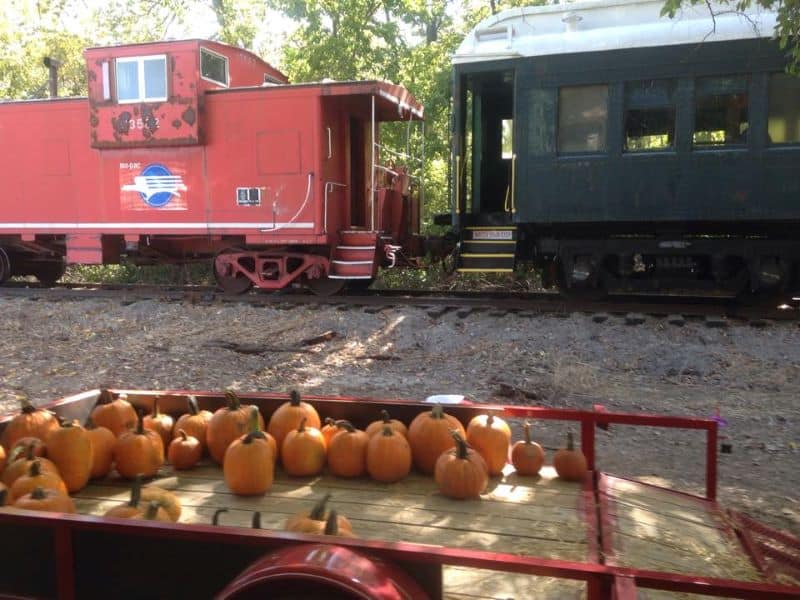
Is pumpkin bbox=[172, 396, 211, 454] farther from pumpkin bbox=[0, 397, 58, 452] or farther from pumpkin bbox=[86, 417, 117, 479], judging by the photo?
pumpkin bbox=[0, 397, 58, 452]

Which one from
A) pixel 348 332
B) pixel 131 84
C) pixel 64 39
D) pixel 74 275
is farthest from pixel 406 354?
pixel 64 39

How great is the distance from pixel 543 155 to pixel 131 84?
6719mm

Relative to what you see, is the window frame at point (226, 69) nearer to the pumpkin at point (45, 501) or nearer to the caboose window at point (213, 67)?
the caboose window at point (213, 67)

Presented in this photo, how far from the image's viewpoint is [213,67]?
432 inches

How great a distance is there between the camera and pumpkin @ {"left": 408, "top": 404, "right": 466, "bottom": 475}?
8.43ft

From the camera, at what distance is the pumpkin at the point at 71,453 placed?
2334 millimetres

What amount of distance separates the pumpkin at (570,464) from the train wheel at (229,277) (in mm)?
9051

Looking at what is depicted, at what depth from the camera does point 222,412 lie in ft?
8.76

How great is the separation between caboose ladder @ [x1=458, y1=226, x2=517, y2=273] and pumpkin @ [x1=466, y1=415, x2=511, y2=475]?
6678 millimetres

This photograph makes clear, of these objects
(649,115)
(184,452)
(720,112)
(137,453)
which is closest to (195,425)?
(184,452)

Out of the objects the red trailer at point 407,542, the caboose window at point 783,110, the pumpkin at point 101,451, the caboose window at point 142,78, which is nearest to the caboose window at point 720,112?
the caboose window at point 783,110

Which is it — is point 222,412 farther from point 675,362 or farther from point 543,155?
point 543,155

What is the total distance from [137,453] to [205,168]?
892 cm

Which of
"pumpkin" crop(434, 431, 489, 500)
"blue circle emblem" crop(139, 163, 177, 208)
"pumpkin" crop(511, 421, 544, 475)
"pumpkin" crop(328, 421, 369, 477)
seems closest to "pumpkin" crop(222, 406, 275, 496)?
"pumpkin" crop(328, 421, 369, 477)
